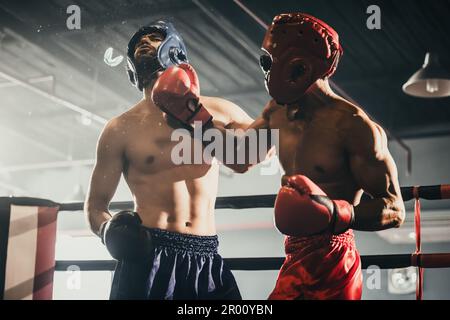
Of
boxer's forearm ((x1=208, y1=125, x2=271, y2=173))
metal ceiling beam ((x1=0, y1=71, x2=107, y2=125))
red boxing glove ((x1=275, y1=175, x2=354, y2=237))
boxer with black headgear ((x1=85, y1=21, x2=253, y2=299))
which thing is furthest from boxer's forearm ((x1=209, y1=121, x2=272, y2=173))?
metal ceiling beam ((x1=0, y1=71, x2=107, y2=125))

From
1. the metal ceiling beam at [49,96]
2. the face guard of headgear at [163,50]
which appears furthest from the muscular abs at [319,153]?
the metal ceiling beam at [49,96]

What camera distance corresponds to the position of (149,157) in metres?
2.33

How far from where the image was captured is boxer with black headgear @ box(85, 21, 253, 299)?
7.15 feet

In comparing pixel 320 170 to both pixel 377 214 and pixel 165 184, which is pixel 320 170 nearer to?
pixel 377 214

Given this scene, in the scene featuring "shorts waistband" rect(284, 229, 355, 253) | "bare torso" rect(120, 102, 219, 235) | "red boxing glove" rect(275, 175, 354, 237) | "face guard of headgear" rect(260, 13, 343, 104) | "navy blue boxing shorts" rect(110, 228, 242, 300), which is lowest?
"navy blue boxing shorts" rect(110, 228, 242, 300)

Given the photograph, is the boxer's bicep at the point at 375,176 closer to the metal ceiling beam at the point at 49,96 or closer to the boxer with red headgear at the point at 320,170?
the boxer with red headgear at the point at 320,170

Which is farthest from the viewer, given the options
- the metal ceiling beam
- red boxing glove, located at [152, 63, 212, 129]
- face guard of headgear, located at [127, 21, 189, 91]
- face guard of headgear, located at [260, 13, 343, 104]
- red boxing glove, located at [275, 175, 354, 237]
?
the metal ceiling beam

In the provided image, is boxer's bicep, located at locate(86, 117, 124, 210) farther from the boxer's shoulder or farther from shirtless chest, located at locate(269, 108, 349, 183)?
shirtless chest, located at locate(269, 108, 349, 183)

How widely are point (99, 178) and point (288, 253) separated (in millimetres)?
747

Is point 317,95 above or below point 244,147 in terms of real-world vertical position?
above

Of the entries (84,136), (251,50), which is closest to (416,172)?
(251,50)

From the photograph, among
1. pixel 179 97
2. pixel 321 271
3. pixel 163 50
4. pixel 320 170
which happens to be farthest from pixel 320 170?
pixel 163 50

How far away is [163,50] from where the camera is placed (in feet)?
7.79

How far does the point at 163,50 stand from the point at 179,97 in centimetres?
29
